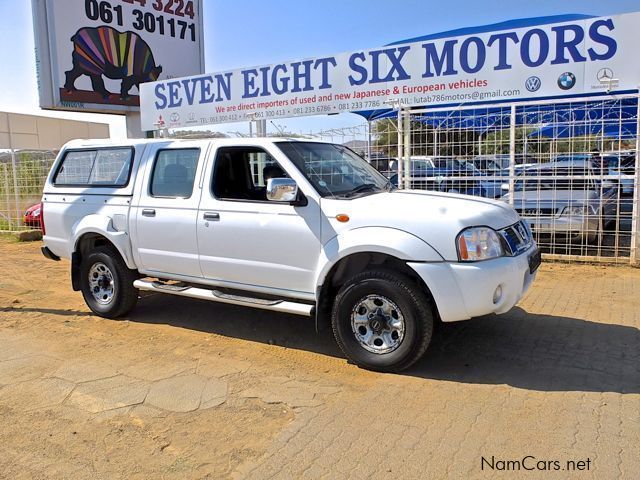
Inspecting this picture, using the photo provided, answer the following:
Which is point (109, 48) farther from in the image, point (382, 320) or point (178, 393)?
point (382, 320)

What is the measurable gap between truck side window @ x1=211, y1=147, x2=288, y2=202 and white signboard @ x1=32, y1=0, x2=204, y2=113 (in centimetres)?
1879

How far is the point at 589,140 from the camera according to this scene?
28.3ft

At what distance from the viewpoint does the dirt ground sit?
311 cm

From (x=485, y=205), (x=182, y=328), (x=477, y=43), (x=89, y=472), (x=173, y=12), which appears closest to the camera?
(x=89, y=472)

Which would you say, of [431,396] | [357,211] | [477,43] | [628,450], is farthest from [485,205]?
[477,43]

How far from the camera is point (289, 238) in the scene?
15.4 ft

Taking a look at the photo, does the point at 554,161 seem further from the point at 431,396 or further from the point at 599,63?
the point at 431,396

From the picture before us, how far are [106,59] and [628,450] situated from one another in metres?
23.6

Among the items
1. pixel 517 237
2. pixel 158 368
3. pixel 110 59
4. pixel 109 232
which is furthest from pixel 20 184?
pixel 517 237

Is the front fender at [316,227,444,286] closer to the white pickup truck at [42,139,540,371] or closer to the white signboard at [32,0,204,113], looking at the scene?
the white pickup truck at [42,139,540,371]

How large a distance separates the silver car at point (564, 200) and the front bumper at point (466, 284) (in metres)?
5.12

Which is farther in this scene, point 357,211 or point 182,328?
point 182,328

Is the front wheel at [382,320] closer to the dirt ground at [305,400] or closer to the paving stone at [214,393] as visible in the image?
the dirt ground at [305,400]

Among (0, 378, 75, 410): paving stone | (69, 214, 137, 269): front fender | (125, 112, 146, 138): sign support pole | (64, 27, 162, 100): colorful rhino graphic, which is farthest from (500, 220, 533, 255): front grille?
(125, 112, 146, 138): sign support pole
